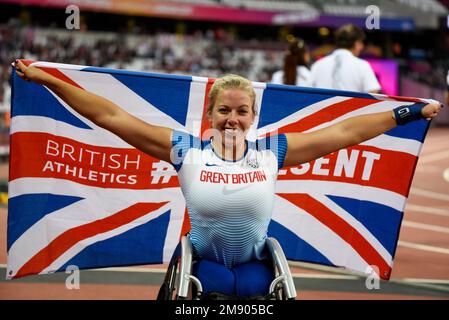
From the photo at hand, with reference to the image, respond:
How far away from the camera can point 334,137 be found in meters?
3.88

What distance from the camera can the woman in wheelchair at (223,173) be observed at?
360cm

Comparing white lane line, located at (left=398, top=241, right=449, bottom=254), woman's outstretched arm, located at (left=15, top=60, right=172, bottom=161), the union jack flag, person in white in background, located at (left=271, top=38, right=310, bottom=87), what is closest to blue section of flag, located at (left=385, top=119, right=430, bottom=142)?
the union jack flag

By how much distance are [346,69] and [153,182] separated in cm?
324

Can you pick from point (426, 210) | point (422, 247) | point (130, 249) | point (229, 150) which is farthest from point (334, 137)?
point (426, 210)

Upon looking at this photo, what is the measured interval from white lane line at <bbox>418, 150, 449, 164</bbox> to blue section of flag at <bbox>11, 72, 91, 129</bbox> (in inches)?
614

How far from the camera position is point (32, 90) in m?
4.66

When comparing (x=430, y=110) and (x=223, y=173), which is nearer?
(x=223, y=173)

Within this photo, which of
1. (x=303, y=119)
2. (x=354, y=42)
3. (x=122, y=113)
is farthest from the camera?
(x=354, y=42)

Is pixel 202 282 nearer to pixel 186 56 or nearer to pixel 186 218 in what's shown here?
pixel 186 218

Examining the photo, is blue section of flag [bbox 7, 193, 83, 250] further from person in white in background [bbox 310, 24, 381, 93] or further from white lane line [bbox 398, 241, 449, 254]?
white lane line [bbox 398, 241, 449, 254]

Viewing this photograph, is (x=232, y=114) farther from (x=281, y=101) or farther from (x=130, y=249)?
(x=130, y=249)

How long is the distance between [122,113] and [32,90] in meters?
1.13

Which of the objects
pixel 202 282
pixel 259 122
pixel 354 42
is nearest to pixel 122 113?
pixel 202 282
